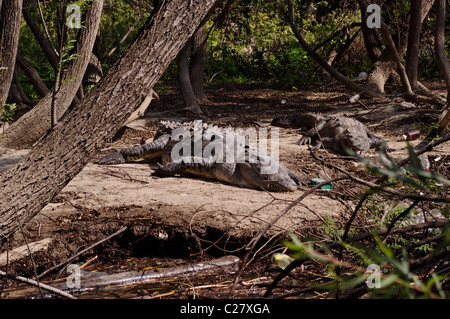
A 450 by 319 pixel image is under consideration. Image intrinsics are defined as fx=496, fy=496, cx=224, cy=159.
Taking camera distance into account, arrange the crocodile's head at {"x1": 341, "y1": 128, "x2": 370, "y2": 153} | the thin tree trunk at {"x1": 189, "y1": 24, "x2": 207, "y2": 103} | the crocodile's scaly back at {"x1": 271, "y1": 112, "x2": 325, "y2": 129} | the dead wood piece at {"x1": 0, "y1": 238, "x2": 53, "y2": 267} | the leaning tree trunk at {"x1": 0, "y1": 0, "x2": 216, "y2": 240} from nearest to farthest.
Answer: the leaning tree trunk at {"x1": 0, "y1": 0, "x2": 216, "y2": 240}, the dead wood piece at {"x1": 0, "y1": 238, "x2": 53, "y2": 267}, the crocodile's head at {"x1": 341, "y1": 128, "x2": 370, "y2": 153}, the crocodile's scaly back at {"x1": 271, "y1": 112, "x2": 325, "y2": 129}, the thin tree trunk at {"x1": 189, "y1": 24, "x2": 207, "y2": 103}

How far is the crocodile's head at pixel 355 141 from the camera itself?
7.39 meters

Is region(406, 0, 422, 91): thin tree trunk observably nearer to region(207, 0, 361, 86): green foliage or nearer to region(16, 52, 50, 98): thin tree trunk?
region(207, 0, 361, 86): green foliage

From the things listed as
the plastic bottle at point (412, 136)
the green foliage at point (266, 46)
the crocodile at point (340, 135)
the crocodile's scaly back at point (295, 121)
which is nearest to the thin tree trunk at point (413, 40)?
the crocodile's scaly back at point (295, 121)

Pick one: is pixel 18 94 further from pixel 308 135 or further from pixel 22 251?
pixel 22 251

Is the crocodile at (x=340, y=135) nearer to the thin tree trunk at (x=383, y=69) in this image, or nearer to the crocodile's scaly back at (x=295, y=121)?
the crocodile's scaly back at (x=295, y=121)

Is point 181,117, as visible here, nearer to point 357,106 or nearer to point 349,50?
point 357,106

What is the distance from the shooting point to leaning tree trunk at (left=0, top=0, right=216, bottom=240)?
9.46ft

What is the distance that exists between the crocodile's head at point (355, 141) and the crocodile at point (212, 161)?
180cm

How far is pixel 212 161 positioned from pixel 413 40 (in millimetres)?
6090

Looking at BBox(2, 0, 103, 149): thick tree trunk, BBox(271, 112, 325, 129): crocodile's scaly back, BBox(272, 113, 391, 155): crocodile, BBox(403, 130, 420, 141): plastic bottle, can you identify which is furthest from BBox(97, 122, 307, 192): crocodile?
BBox(271, 112, 325, 129): crocodile's scaly back

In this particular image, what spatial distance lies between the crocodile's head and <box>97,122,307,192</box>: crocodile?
1803 millimetres

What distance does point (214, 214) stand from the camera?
15.4 feet
